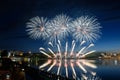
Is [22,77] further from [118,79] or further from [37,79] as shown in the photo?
[118,79]

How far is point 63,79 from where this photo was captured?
26.6 m

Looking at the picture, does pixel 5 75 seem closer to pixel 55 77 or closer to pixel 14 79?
pixel 14 79

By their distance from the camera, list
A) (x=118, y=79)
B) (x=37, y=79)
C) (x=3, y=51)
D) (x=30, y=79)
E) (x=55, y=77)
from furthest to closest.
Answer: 1. (x=3, y=51)
2. (x=118, y=79)
3. (x=30, y=79)
4. (x=37, y=79)
5. (x=55, y=77)

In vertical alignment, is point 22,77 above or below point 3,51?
below

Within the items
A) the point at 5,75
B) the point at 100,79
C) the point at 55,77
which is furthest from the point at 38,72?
the point at 100,79

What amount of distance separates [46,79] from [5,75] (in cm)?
775

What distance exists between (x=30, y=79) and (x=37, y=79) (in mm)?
2991

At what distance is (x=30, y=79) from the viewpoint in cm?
3678

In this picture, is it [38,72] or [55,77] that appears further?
[38,72]

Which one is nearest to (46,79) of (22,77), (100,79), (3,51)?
(22,77)

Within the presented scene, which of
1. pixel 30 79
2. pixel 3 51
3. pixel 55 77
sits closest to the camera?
pixel 55 77

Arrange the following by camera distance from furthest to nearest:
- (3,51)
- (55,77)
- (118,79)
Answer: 1. (3,51)
2. (118,79)
3. (55,77)

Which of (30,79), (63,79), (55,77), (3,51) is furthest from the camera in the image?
(3,51)

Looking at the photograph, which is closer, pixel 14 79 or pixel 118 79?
pixel 14 79
